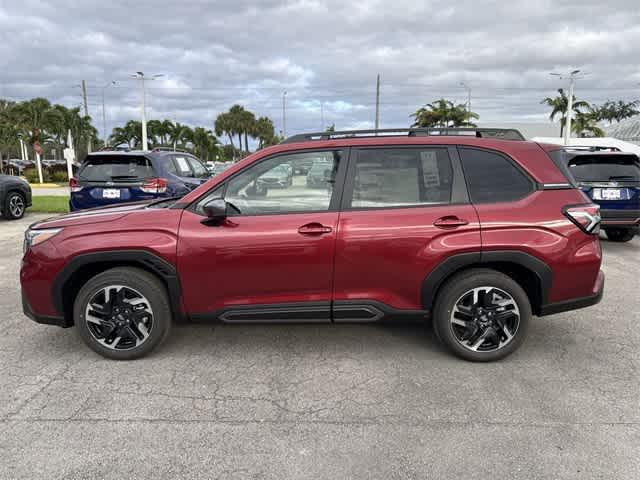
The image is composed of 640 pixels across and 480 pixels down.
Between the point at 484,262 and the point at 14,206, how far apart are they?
12030mm

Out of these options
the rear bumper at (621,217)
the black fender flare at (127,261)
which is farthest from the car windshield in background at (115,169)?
the rear bumper at (621,217)

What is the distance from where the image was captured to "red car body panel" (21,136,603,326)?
3615 mm

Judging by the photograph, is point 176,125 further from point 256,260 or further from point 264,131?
point 256,260

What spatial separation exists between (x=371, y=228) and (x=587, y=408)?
1837mm

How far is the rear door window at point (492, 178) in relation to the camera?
375 centimetres

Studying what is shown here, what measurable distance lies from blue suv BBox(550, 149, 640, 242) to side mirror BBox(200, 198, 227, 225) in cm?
668

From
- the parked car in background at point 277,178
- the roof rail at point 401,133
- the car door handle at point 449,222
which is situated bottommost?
the car door handle at point 449,222

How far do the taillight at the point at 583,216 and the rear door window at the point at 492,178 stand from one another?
315 mm

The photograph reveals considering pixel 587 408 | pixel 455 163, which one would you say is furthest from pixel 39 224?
pixel 587 408

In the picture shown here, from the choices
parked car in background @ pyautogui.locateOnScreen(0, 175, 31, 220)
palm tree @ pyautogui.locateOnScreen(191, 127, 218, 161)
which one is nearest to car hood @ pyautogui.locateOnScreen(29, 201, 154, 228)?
parked car in background @ pyautogui.locateOnScreen(0, 175, 31, 220)

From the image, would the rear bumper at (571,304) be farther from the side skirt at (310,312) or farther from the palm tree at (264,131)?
the palm tree at (264,131)

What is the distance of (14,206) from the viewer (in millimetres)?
11992

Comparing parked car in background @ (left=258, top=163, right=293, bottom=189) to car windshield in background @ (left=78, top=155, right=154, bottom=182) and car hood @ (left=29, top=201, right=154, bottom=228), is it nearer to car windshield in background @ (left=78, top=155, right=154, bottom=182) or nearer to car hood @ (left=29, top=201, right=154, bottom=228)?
car hood @ (left=29, top=201, right=154, bottom=228)

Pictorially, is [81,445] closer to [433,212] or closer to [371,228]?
[371,228]
